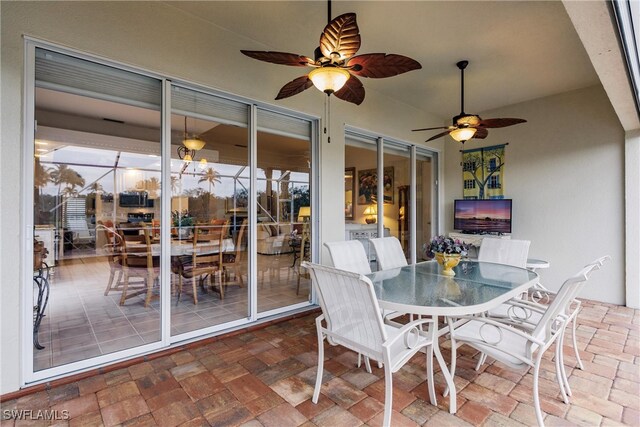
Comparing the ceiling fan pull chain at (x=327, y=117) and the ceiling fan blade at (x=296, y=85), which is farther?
the ceiling fan pull chain at (x=327, y=117)

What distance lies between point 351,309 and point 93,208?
275cm

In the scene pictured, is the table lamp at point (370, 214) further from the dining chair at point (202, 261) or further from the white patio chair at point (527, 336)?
the white patio chair at point (527, 336)

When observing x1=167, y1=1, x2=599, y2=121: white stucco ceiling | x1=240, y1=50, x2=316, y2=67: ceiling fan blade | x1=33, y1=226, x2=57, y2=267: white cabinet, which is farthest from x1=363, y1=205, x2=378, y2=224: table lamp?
x1=33, y1=226, x2=57, y2=267: white cabinet

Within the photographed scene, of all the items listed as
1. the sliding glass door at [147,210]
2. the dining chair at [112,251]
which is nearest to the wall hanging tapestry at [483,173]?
the sliding glass door at [147,210]

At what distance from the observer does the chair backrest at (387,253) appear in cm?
319

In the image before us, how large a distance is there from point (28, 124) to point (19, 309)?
4.21 feet

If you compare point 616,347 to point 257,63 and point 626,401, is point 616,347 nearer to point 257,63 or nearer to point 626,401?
point 626,401

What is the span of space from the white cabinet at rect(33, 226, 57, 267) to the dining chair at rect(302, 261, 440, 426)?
217 cm

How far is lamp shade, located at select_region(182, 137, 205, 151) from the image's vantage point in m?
3.05

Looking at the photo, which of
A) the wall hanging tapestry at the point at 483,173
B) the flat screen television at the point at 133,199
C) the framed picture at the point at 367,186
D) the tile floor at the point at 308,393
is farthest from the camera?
the wall hanging tapestry at the point at 483,173

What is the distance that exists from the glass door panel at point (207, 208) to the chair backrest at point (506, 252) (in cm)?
280

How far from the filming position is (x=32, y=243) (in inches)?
84.9

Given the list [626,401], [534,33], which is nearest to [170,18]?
[534,33]

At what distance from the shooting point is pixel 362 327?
1709mm
